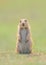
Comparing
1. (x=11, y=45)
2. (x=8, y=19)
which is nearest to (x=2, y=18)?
(x=8, y=19)

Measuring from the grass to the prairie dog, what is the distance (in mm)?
264

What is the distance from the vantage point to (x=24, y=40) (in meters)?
16.8

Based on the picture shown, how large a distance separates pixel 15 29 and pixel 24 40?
10.7m

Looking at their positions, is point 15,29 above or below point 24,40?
above

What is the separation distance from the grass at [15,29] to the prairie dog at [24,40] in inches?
10.4

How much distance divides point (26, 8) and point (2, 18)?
7.81m

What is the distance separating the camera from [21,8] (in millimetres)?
41031

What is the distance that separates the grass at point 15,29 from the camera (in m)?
15.1

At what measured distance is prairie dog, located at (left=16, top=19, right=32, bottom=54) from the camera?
16.6 m

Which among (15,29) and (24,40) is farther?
(15,29)

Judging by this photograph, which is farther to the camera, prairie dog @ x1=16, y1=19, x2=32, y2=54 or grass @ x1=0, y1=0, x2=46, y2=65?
prairie dog @ x1=16, y1=19, x2=32, y2=54

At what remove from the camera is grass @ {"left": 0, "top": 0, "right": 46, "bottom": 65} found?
1514 cm

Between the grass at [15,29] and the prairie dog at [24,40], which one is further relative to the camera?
the prairie dog at [24,40]

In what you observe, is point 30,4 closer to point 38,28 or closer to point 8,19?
point 8,19
